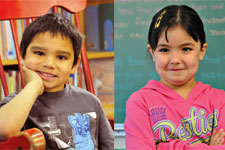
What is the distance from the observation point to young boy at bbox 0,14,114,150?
2.39 feet

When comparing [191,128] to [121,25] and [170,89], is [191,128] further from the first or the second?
[121,25]

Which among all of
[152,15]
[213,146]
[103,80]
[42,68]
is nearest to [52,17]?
[42,68]

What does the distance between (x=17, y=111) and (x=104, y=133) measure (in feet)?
0.96

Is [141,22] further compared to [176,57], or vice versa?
[141,22]

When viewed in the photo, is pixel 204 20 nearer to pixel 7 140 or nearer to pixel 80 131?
pixel 80 131

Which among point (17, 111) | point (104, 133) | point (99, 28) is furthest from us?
point (99, 28)

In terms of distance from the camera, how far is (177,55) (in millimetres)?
763

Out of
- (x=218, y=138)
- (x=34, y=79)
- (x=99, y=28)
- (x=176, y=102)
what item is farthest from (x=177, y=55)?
(x=99, y=28)

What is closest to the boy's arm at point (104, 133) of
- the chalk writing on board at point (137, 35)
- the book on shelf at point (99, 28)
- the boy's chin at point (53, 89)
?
the boy's chin at point (53, 89)

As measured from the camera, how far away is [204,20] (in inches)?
33.5

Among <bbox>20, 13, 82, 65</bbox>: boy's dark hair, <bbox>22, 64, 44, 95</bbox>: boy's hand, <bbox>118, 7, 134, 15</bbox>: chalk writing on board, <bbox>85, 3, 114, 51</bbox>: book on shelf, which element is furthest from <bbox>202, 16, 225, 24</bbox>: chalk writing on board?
<bbox>85, 3, 114, 51</bbox>: book on shelf

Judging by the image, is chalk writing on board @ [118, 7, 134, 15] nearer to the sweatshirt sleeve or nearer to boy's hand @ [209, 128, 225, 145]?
the sweatshirt sleeve

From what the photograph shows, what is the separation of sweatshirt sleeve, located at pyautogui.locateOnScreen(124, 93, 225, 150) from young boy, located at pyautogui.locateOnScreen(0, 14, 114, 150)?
0.32 ft

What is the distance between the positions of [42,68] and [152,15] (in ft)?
1.16
